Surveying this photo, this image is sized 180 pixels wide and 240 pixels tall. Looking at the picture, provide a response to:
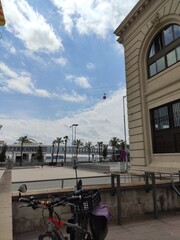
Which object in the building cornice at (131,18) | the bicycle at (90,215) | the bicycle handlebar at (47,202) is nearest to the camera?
the bicycle handlebar at (47,202)

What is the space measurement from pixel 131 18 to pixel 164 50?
470 centimetres

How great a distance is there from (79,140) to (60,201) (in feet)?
366

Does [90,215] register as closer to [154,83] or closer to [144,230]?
[144,230]

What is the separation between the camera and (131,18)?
55.9 ft

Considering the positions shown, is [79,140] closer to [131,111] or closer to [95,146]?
[95,146]

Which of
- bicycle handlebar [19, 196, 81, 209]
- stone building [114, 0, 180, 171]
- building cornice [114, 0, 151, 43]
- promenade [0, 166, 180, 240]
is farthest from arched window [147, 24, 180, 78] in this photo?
bicycle handlebar [19, 196, 81, 209]

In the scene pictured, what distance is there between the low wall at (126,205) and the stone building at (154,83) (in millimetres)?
4663

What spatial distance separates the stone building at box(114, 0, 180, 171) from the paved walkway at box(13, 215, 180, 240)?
6.02 metres

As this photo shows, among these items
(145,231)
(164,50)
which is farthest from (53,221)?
(164,50)

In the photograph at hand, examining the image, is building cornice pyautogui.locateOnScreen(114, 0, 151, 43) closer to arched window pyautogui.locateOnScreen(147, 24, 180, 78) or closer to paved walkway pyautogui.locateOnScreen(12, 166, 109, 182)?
arched window pyautogui.locateOnScreen(147, 24, 180, 78)

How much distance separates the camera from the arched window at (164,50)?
13.3m

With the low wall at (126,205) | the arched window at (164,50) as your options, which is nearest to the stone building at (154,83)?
the arched window at (164,50)

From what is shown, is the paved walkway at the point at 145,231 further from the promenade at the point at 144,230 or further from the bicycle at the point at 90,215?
the bicycle at the point at 90,215

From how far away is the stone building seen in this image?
13.0 meters
